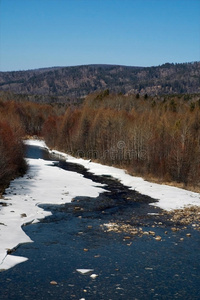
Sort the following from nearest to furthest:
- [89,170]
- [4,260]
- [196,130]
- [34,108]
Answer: [4,260] → [89,170] → [196,130] → [34,108]

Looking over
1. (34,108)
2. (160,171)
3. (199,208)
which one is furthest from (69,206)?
(34,108)

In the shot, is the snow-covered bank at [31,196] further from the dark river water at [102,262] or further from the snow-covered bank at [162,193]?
the snow-covered bank at [162,193]

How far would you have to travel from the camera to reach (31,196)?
34.5 m

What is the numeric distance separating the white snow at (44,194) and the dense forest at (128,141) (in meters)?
3.33

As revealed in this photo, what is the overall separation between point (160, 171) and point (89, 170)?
1387cm

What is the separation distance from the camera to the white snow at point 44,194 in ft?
72.5

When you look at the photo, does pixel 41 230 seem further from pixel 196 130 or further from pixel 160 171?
pixel 196 130

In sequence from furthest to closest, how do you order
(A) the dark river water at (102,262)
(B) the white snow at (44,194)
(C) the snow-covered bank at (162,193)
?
(C) the snow-covered bank at (162,193), (B) the white snow at (44,194), (A) the dark river water at (102,262)

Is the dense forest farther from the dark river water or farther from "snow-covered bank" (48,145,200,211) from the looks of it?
the dark river water

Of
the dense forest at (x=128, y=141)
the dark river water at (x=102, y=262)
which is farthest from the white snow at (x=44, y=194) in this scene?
the dense forest at (x=128, y=141)

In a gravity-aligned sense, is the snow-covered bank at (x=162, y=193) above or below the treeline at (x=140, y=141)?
below

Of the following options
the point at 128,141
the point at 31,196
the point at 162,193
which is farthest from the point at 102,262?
the point at 128,141

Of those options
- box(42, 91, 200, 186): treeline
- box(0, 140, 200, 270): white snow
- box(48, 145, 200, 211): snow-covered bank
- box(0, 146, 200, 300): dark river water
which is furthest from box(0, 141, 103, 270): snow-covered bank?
box(42, 91, 200, 186): treeline

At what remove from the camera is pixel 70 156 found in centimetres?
8112
